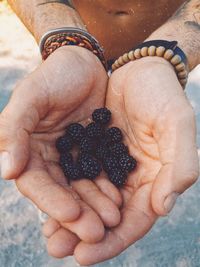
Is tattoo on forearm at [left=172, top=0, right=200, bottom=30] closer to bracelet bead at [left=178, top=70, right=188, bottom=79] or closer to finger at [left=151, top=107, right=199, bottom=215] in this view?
bracelet bead at [left=178, top=70, right=188, bottom=79]

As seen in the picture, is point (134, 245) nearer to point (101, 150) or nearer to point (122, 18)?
point (101, 150)

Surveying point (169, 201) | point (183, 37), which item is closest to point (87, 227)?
point (169, 201)

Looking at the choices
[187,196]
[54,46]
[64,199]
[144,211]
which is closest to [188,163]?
[144,211]

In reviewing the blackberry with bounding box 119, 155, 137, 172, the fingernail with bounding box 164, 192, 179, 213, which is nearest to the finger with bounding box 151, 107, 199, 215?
the fingernail with bounding box 164, 192, 179, 213

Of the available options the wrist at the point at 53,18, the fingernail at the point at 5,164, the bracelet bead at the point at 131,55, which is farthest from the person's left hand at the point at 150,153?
the wrist at the point at 53,18

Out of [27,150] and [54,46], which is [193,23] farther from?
[27,150]

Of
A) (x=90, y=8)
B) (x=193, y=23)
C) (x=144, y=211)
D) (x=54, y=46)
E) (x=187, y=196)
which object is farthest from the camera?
(x=187, y=196)

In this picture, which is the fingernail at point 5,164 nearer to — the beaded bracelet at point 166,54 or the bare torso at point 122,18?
the beaded bracelet at point 166,54
